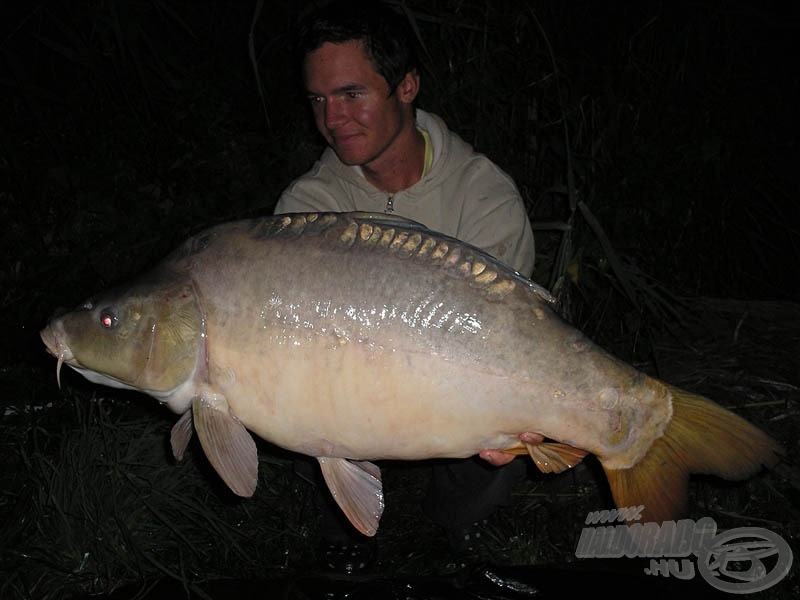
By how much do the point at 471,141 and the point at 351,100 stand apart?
1.30 meters

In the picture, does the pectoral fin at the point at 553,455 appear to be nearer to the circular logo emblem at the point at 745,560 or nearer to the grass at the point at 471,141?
the circular logo emblem at the point at 745,560

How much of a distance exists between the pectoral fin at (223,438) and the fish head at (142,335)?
70 millimetres

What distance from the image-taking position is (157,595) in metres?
1.98

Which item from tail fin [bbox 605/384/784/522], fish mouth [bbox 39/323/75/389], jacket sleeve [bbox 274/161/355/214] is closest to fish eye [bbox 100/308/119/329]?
fish mouth [bbox 39/323/75/389]

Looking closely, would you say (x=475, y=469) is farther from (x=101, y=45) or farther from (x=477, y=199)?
(x=101, y=45)

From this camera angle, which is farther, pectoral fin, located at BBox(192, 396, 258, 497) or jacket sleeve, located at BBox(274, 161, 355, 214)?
jacket sleeve, located at BBox(274, 161, 355, 214)

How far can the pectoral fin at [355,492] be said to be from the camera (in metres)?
1.61

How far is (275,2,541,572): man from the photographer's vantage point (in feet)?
6.64

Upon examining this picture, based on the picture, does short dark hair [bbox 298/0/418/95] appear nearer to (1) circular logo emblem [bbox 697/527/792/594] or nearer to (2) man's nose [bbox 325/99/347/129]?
(2) man's nose [bbox 325/99/347/129]

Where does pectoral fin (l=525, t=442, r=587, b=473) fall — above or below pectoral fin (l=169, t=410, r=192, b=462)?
above
